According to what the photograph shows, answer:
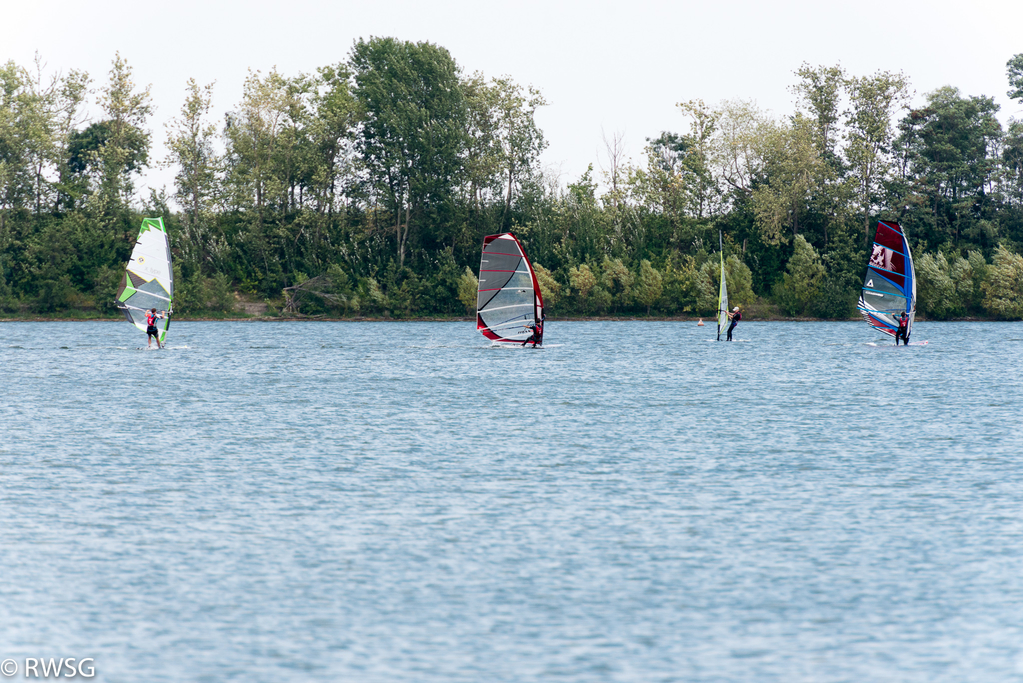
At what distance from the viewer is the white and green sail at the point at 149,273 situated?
4841 cm

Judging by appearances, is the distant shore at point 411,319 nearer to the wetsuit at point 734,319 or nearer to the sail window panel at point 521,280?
the wetsuit at point 734,319

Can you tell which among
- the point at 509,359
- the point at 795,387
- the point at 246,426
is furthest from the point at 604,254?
the point at 246,426

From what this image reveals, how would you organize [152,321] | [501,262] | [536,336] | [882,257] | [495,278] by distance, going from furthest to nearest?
[882,257], [536,336], [152,321], [495,278], [501,262]

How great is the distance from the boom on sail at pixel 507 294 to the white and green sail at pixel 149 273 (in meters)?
13.0

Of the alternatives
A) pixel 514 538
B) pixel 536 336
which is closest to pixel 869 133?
pixel 536 336

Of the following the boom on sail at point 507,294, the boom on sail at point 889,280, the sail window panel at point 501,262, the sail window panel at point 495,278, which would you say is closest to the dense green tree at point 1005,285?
the boom on sail at point 889,280

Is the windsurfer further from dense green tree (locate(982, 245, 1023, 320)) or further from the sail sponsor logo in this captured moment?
dense green tree (locate(982, 245, 1023, 320))

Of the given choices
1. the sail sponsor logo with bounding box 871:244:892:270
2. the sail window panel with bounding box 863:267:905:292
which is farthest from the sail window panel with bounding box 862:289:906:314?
the sail sponsor logo with bounding box 871:244:892:270

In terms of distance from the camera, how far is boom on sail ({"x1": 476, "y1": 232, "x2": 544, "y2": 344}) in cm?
4903

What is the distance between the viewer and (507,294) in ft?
167

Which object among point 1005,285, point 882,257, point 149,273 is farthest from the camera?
point 1005,285

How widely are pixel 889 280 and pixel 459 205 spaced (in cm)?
4323

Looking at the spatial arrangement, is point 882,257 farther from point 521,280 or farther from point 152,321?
point 152,321

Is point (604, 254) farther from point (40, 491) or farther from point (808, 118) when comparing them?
point (40, 491)
